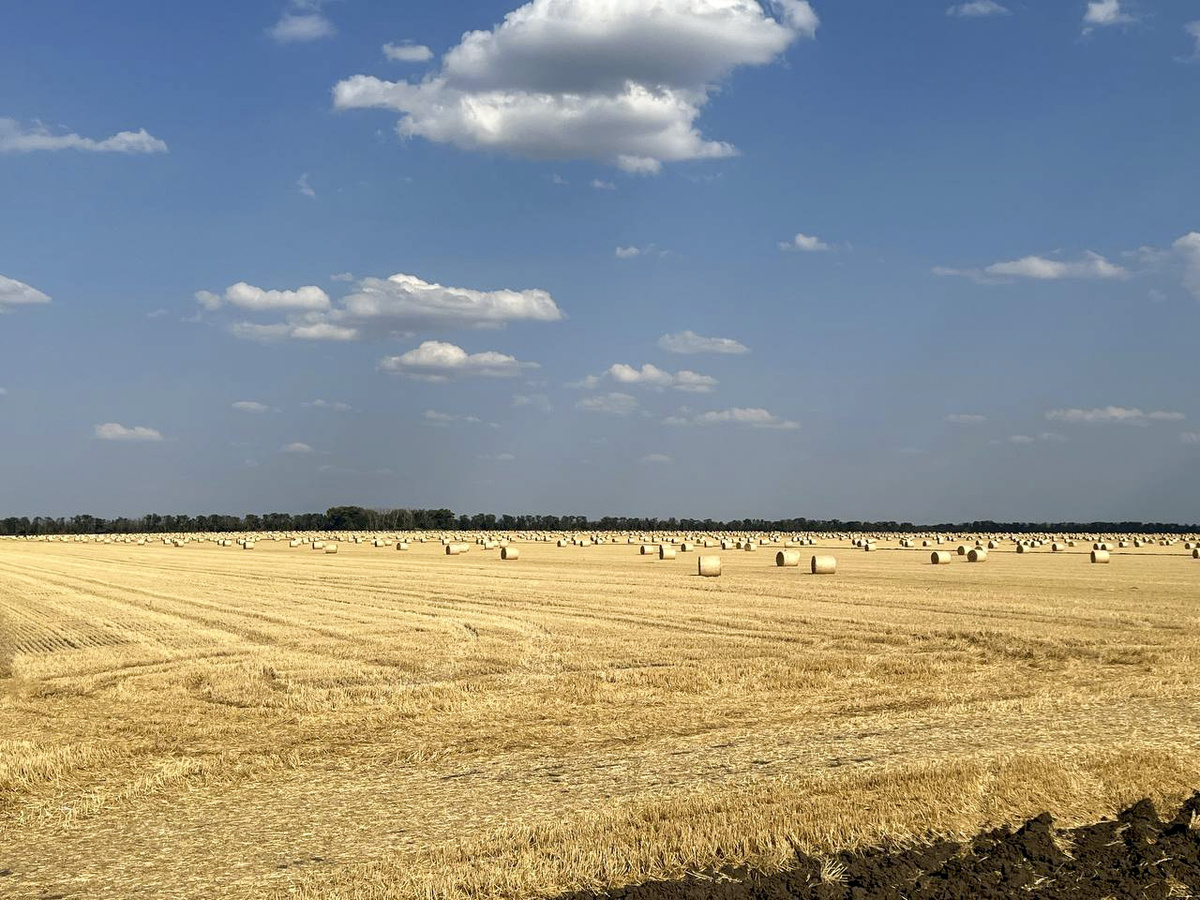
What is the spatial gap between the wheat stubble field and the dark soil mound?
0.40 m

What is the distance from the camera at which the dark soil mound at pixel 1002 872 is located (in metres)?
→ 7.60

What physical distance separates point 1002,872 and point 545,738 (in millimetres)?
6397

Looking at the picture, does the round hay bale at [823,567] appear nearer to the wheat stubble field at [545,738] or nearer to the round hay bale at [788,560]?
the round hay bale at [788,560]

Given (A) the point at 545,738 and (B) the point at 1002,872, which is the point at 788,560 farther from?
(B) the point at 1002,872

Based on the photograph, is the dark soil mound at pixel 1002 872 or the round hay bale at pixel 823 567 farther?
the round hay bale at pixel 823 567

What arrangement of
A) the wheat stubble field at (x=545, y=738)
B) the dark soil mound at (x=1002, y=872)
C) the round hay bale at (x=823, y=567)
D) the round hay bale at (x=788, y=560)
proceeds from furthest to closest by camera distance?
Result: the round hay bale at (x=788, y=560)
the round hay bale at (x=823, y=567)
the wheat stubble field at (x=545, y=738)
the dark soil mound at (x=1002, y=872)

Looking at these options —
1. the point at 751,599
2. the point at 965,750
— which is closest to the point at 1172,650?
the point at 965,750

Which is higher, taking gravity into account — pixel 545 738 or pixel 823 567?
pixel 823 567

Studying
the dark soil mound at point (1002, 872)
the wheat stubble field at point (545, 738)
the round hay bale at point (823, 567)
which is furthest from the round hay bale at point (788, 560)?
the dark soil mound at point (1002, 872)

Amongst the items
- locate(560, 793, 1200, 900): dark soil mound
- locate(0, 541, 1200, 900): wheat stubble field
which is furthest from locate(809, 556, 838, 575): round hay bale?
locate(560, 793, 1200, 900): dark soil mound

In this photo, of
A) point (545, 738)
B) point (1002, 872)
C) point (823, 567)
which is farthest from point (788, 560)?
point (1002, 872)

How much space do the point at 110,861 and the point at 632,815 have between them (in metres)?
4.34

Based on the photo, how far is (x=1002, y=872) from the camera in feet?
26.2

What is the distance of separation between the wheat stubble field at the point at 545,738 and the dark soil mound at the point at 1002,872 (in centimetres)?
40
